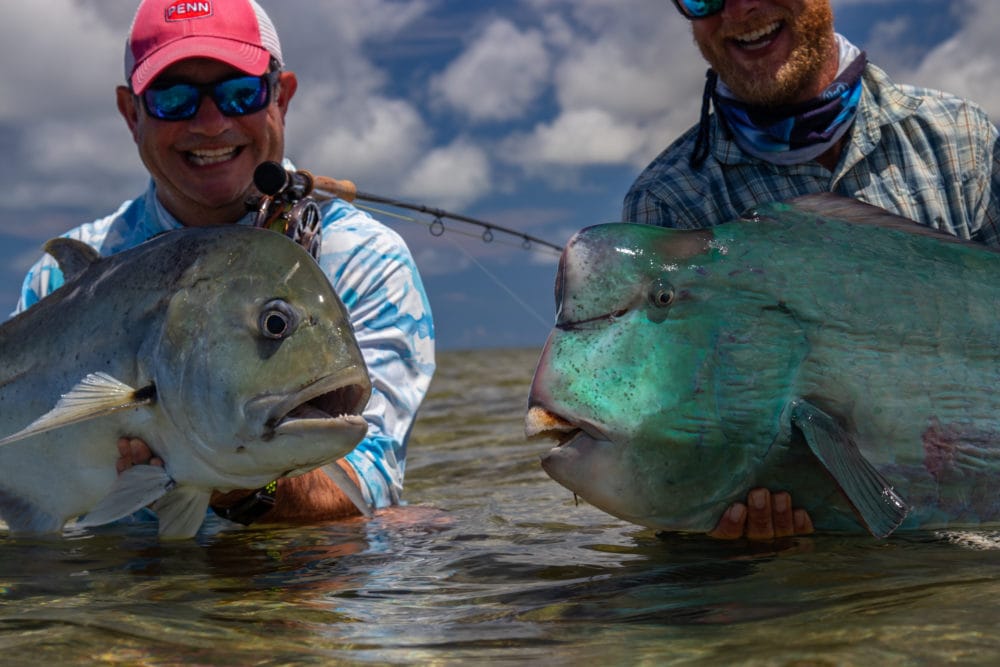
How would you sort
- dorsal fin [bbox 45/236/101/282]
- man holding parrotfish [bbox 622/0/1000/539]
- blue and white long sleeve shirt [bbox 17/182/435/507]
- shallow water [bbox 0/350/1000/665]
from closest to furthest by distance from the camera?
shallow water [bbox 0/350/1000/665], dorsal fin [bbox 45/236/101/282], blue and white long sleeve shirt [bbox 17/182/435/507], man holding parrotfish [bbox 622/0/1000/539]

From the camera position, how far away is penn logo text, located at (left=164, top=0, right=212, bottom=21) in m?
4.27

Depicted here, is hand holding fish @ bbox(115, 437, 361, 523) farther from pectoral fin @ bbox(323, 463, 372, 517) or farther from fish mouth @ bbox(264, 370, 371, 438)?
fish mouth @ bbox(264, 370, 371, 438)

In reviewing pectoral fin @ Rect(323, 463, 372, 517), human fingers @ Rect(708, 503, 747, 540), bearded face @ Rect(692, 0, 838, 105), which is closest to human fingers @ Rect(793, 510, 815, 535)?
human fingers @ Rect(708, 503, 747, 540)

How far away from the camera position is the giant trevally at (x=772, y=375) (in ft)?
8.95

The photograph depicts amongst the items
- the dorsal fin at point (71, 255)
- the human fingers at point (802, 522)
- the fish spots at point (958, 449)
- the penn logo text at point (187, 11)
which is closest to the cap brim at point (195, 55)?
the penn logo text at point (187, 11)

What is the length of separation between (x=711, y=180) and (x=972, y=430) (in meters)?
1.94

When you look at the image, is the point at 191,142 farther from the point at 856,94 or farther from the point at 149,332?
the point at 856,94

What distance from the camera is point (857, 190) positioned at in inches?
172

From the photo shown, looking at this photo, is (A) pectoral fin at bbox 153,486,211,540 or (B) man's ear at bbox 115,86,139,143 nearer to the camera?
(A) pectoral fin at bbox 153,486,211,540

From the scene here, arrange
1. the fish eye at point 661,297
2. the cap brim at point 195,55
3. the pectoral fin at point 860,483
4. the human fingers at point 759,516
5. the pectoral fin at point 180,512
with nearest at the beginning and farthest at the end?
Result: the pectoral fin at point 860,483 → the fish eye at point 661,297 → the human fingers at point 759,516 → the pectoral fin at point 180,512 → the cap brim at point 195,55

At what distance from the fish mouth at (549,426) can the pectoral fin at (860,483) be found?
0.54 meters

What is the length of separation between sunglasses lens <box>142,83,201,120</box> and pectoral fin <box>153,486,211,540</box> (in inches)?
64.3

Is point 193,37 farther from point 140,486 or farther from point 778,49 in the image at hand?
point 778,49

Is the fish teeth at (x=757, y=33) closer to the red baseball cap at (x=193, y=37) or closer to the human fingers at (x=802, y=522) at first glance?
the red baseball cap at (x=193, y=37)
